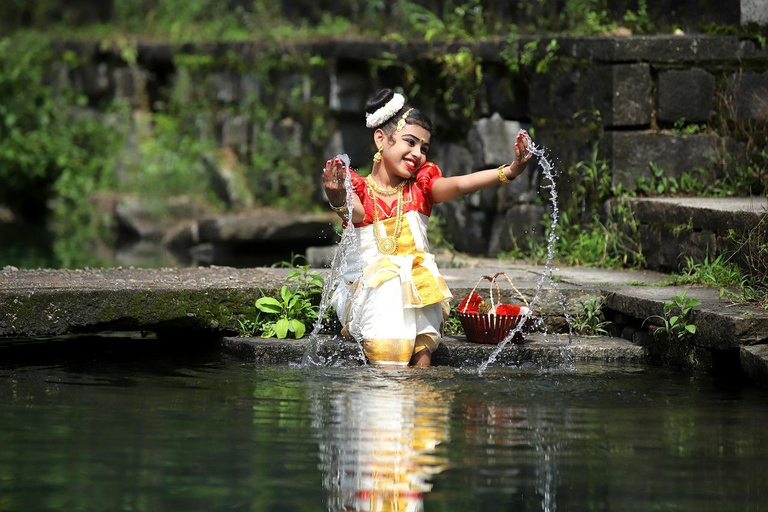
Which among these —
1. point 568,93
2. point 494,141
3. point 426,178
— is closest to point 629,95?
point 568,93

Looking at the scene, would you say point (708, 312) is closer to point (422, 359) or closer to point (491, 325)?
point (491, 325)

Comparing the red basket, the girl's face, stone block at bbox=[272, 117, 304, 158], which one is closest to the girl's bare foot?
the red basket

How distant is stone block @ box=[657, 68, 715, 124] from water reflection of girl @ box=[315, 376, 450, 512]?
330 centimetres

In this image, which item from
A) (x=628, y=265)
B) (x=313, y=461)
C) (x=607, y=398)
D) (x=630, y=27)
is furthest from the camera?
(x=630, y=27)

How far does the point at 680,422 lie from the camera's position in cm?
457

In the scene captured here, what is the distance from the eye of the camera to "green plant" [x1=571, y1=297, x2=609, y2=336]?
635 cm

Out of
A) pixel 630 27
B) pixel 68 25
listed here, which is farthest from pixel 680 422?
pixel 68 25

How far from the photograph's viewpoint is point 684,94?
7.74m

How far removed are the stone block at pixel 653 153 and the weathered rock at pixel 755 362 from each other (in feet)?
8.41

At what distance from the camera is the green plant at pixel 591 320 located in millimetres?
6348

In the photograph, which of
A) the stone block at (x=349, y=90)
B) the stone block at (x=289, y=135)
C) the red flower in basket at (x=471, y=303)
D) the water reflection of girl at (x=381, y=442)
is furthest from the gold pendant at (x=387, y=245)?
the stone block at (x=289, y=135)

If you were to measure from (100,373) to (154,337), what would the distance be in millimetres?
1342

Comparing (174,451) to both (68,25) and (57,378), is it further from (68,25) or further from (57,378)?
(68,25)

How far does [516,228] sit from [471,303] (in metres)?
2.61
